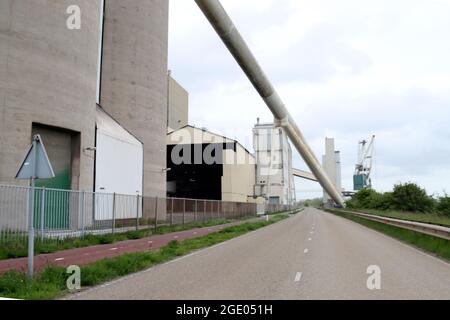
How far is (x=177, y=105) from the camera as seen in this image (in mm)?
83125

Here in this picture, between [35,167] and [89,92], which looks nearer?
[35,167]

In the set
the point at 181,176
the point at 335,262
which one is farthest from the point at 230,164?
the point at 335,262

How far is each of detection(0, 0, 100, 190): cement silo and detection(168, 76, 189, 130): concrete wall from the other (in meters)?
49.1

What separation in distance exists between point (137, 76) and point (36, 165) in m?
34.4

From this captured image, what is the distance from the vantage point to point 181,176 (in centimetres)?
7594

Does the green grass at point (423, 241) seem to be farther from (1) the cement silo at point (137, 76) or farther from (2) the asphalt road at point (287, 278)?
(1) the cement silo at point (137, 76)

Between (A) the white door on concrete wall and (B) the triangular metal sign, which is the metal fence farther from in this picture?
(B) the triangular metal sign

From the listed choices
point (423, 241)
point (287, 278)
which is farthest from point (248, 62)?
point (287, 278)

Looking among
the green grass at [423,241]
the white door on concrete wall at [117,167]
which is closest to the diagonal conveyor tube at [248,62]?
the white door on concrete wall at [117,167]

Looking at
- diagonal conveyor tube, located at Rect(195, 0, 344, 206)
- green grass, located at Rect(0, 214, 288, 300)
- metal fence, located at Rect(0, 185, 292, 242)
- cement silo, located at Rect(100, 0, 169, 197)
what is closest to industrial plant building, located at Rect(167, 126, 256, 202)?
diagonal conveyor tube, located at Rect(195, 0, 344, 206)

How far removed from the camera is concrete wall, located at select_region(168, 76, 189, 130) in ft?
260

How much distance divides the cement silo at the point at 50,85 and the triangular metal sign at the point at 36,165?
1384cm

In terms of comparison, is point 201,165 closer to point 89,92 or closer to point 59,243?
point 89,92
